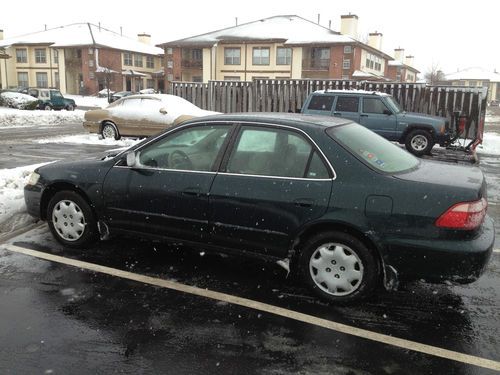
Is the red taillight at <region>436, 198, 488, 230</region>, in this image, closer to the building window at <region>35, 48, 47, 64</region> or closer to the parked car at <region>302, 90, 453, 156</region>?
the parked car at <region>302, 90, 453, 156</region>

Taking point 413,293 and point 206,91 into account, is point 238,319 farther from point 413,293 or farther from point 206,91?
point 206,91

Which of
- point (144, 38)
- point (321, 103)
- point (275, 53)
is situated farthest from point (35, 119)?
point (144, 38)

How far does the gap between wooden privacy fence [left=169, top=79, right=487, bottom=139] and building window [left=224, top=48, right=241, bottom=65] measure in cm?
3099

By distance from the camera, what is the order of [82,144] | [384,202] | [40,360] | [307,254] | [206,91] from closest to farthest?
[40,360] → [384,202] → [307,254] → [82,144] → [206,91]

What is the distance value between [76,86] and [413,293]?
60983 millimetres

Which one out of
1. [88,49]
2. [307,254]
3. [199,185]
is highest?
[88,49]

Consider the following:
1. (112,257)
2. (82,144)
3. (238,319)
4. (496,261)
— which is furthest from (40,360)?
(82,144)

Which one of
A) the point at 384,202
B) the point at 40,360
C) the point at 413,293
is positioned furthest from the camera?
the point at 413,293

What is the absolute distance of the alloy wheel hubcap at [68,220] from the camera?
4.91 meters

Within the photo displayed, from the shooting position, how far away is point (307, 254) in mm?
3889

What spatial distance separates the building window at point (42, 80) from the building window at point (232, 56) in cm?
2531

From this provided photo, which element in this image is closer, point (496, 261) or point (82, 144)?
point (496, 261)

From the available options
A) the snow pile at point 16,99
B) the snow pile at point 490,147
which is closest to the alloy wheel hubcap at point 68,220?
the snow pile at point 490,147

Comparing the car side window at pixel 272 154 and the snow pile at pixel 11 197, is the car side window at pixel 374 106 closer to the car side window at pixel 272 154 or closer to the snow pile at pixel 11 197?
the snow pile at pixel 11 197
